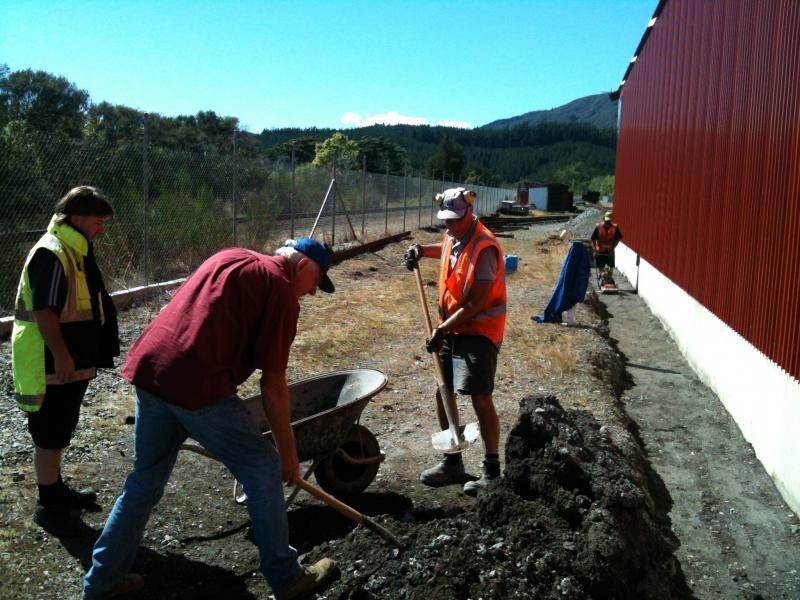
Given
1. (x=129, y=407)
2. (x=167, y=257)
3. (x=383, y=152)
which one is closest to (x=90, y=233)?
(x=129, y=407)

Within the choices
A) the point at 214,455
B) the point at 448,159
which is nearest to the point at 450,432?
the point at 214,455

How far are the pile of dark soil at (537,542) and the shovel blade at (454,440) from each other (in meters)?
0.47

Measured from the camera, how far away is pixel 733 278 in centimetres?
775

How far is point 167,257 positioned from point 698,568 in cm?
891

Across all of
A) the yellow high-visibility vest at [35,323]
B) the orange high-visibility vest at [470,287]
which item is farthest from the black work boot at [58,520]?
the orange high-visibility vest at [470,287]

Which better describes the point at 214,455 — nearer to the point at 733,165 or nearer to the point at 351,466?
the point at 351,466

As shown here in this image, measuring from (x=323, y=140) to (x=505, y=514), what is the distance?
109680mm

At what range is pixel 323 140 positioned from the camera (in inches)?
4345

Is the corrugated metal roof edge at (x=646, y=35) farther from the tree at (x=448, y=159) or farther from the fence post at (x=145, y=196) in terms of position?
the tree at (x=448, y=159)

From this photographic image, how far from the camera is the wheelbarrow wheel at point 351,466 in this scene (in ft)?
15.2

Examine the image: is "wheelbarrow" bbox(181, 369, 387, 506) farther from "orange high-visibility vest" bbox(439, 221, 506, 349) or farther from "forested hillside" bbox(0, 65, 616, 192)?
"forested hillside" bbox(0, 65, 616, 192)

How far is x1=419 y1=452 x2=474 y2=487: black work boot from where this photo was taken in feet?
16.8

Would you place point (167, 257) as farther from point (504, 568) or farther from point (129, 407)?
point (504, 568)

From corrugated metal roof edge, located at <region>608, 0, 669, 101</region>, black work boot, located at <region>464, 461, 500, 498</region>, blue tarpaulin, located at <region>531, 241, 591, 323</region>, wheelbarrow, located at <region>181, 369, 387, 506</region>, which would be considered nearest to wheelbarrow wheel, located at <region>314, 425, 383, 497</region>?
wheelbarrow, located at <region>181, 369, 387, 506</region>
